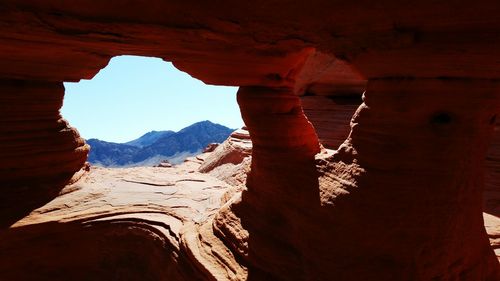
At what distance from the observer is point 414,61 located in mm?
3553

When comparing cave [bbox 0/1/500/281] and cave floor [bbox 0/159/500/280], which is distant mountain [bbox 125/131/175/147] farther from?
cave [bbox 0/1/500/281]

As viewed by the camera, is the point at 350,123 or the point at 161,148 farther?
the point at 161,148

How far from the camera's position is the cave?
3.42m

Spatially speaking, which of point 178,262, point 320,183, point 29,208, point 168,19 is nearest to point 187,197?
point 178,262

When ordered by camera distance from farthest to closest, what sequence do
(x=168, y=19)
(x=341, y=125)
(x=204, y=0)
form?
1. (x=341, y=125)
2. (x=168, y=19)
3. (x=204, y=0)

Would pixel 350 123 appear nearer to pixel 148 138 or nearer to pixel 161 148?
pixel 161 148

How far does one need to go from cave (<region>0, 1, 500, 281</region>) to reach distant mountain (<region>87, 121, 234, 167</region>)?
4180cm

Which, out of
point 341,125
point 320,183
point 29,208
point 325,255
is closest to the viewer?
point 325,255

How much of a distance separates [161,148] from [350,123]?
50.9 meters

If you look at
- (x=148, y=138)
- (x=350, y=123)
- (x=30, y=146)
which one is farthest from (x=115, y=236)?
(x=148, y=138)

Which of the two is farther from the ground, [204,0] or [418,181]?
[204,0]

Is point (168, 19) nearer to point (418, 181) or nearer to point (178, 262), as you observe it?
point (418, 181)

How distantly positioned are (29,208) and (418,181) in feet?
26.3

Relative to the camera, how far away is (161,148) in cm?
5341
